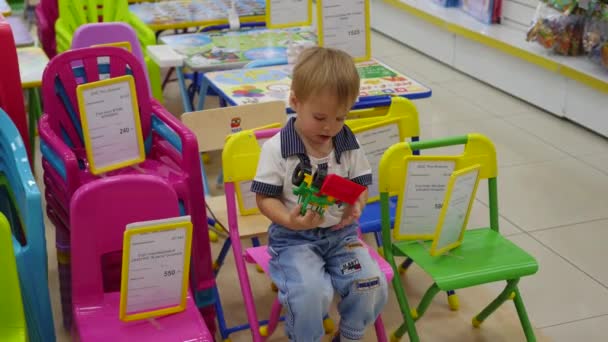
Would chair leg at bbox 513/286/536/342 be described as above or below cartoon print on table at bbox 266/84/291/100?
below

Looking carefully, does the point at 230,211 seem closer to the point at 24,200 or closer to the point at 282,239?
the point at 282,239

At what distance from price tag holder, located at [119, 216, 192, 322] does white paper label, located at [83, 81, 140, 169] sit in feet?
2.77

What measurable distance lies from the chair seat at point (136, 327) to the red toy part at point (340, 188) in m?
0.54

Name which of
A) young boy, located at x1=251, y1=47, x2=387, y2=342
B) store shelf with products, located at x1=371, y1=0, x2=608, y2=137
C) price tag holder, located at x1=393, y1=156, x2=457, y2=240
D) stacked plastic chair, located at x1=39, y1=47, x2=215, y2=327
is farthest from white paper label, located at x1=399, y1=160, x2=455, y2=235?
store shelf with products, located at x1=371, y1=0, x2=608, y2=137

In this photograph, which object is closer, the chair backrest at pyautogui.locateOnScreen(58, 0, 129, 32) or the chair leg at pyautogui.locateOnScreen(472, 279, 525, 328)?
the chair leg at pyautogui.locateOnScreen(472, 279, 525, 328)

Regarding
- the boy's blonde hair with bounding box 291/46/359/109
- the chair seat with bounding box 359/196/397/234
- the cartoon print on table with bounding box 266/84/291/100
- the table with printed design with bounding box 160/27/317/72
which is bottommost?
the chair seat with bounding box 359/196/397/234

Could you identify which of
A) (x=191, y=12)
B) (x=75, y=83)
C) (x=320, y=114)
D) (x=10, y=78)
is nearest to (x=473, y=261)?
(x=320, y=114)

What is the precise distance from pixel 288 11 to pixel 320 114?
6.63 feet

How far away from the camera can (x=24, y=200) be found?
2355 millimetres

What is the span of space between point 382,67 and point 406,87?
1.15 feet

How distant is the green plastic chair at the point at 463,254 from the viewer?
2689 mm

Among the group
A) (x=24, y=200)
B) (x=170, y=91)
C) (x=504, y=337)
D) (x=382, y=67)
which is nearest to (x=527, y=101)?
(x=382, y=67)

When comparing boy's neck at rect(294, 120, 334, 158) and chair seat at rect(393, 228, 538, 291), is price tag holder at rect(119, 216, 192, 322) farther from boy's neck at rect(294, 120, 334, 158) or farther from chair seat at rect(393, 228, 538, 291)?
chair seat at rect(393, 228, 538, 291)

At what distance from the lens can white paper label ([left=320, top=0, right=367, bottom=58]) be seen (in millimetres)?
3887
